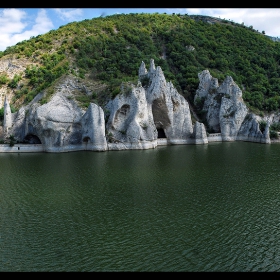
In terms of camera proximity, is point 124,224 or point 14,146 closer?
point 124,224

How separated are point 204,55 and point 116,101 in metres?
45.1

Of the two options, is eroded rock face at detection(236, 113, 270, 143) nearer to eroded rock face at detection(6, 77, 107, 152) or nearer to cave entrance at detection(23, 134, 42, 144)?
eroded rock face at detection(6, 77, 107, 152)

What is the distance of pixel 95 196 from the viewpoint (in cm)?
2902

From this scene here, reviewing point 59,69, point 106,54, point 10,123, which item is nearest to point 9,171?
point 10,123

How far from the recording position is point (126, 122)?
5697cm

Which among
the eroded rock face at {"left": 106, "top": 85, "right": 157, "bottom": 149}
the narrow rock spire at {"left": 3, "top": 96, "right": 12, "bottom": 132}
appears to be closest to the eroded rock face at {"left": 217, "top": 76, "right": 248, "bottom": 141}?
the eroded rock face at {"left": 106, "top": 85, "right": 157, "bottom": 149}

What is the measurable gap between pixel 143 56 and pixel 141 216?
68782 millimetres

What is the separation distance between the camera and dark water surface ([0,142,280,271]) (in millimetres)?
17719

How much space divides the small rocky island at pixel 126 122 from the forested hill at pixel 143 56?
3.30 meters

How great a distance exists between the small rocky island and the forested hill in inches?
130

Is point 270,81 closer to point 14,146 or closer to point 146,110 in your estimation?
point 146,110

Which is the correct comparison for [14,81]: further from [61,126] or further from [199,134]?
[199,134]

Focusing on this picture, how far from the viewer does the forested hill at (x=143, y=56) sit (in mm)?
70625

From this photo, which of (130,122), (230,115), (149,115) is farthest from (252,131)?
(130,122)
